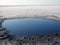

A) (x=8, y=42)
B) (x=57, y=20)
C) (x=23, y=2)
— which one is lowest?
(x=8, y=42)

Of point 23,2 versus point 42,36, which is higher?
point 23,2

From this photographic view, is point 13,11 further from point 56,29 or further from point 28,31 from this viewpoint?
point 56,29

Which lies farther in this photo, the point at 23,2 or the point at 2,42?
the point at 23,2

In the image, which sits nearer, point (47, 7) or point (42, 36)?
point (42, 36)

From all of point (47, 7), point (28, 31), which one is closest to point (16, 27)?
point (28, 31)

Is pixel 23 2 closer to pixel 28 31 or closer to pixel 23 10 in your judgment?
pixel 23 10

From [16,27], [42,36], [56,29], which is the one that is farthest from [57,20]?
[16,27]
